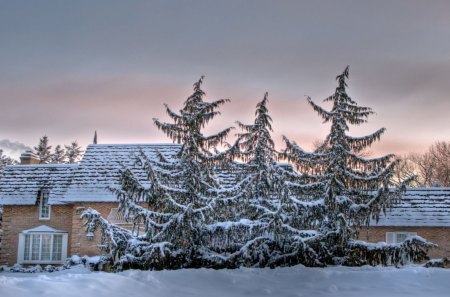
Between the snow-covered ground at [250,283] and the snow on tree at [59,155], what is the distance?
2931 inches

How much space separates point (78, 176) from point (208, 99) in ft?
55.6

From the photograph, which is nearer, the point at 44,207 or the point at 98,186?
the point at 98,186

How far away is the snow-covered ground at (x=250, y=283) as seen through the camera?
37.2ft

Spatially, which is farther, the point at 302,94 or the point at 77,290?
the point at 302,94

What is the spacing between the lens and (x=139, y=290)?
39.2 feet

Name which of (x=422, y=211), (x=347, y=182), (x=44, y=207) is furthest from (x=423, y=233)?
(x=44, y=207)

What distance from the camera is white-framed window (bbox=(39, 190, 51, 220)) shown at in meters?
32.9

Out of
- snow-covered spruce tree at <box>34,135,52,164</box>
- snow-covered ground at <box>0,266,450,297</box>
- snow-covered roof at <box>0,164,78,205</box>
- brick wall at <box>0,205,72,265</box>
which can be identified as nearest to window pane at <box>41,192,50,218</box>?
brick wall at <box>0,205,72,265</box>

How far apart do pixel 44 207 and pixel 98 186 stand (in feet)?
15.4

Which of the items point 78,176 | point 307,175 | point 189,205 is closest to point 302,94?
point 307,175

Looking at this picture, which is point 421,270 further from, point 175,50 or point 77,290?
point 175,50

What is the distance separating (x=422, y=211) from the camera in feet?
98.2

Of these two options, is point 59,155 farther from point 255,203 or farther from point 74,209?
point 255,203

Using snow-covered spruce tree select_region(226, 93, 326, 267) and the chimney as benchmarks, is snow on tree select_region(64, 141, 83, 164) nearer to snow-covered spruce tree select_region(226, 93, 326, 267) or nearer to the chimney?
the chimney
